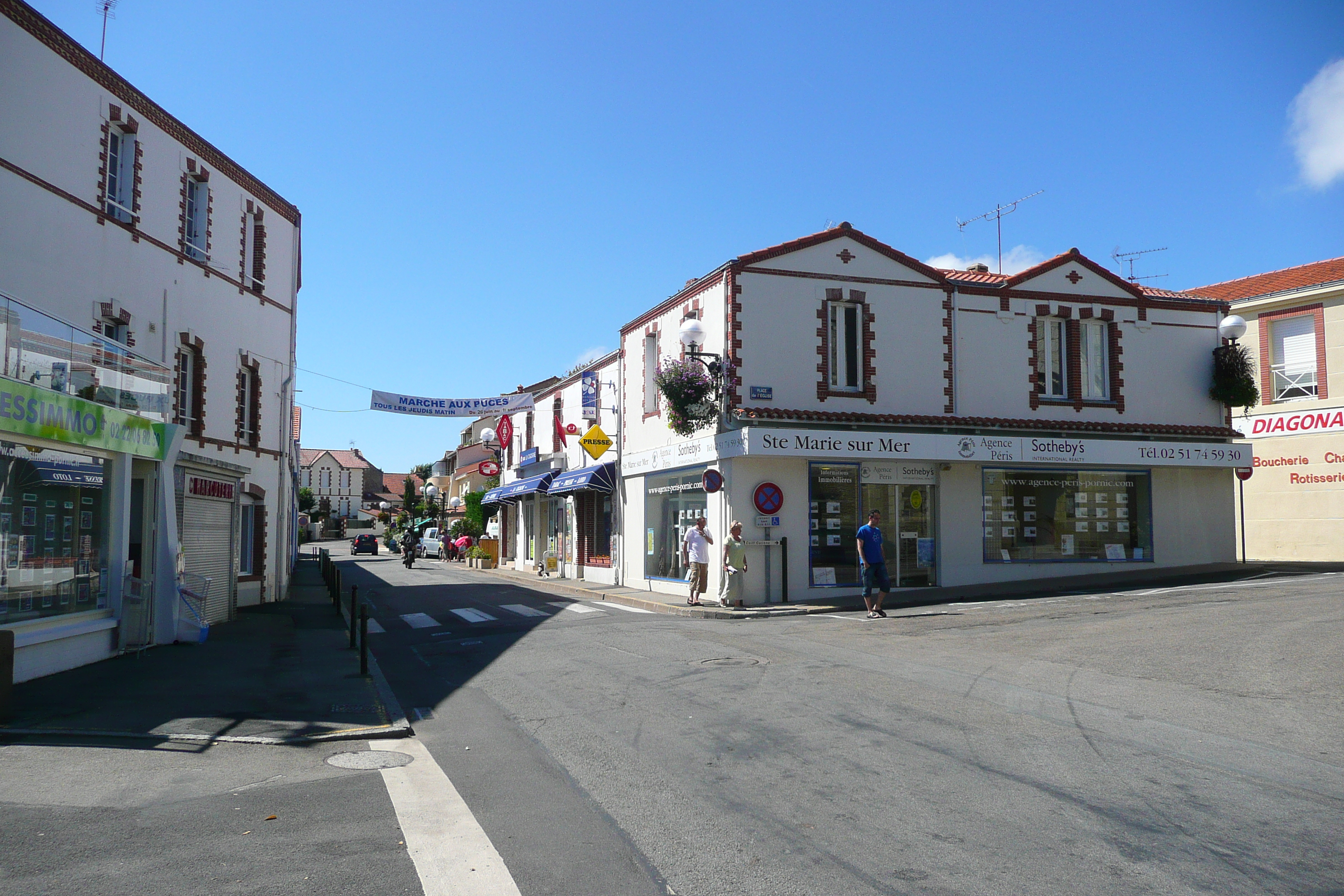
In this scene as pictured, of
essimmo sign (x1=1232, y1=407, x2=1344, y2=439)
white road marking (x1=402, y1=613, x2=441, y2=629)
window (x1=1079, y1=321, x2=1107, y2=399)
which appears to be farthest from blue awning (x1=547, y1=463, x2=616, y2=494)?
essimmo sign (x1=1232, y1=407, x2=1344, y2=439)

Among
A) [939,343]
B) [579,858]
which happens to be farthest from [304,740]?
[939,343]

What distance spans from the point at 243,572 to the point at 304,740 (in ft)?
52.0

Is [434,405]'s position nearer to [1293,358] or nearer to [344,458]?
[1293,358]

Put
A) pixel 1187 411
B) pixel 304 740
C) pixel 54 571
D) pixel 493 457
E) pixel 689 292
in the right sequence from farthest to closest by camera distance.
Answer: pixel 493 457 → pixel 1187 411 → pixel 689 292 → pixel 54 571 → pixel 304 740

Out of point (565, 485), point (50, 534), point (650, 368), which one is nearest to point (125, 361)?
point (50, 534)

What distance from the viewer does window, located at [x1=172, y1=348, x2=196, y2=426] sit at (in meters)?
19.8

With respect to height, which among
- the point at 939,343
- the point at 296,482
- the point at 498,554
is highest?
the point at 939,343

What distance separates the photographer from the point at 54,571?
11242 mm

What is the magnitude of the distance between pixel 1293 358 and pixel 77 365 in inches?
1093

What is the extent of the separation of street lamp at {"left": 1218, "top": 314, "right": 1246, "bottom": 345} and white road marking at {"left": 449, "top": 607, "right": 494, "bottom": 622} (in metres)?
18.2

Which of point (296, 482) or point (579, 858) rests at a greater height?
point (296, 482)

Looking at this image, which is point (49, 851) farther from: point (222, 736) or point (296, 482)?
point (296, 482)

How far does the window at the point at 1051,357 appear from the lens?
74.0 feet

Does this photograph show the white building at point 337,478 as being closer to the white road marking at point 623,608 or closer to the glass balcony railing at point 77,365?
the white road marking at point 623,608
